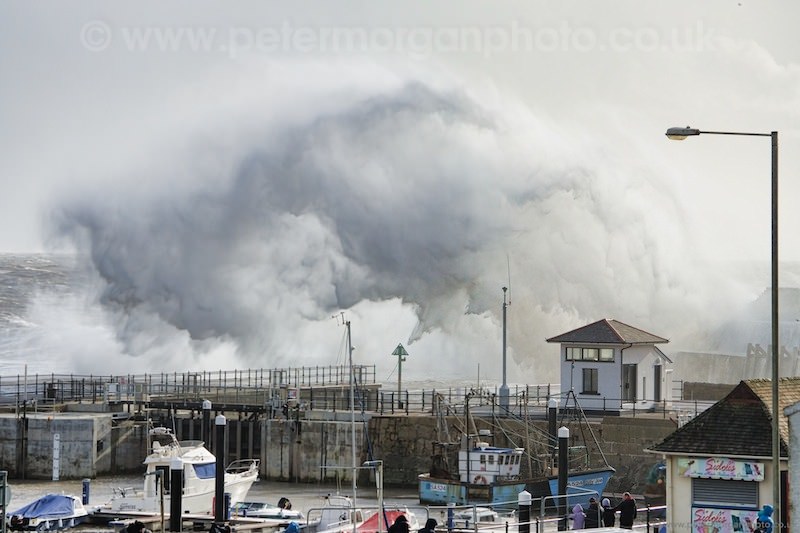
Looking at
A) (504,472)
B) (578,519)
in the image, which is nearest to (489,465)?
(504,472)

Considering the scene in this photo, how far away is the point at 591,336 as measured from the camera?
4572 centimetres

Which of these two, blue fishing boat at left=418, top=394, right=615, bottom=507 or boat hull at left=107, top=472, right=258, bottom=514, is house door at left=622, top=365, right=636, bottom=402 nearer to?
blue fishing boat at left=418, top=394, right=615, bottom=507

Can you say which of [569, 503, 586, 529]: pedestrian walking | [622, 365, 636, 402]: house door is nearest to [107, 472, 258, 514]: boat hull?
[569, 503, 586, 529]: pedestrian walking

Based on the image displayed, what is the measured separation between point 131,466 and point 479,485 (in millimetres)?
15516

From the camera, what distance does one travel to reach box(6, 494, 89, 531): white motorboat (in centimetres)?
3288

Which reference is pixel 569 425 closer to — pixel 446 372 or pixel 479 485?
pixel 479 485

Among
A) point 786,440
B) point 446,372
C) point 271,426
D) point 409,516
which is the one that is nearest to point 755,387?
point 786,440

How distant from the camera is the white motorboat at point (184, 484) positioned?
3584cm

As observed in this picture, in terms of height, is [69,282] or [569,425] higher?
[69,282]

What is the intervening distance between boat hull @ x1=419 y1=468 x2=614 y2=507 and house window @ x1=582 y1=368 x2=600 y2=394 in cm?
662

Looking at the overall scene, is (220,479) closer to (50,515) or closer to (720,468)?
(50,515)

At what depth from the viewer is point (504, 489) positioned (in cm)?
3794

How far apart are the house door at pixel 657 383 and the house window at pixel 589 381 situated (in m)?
2.44

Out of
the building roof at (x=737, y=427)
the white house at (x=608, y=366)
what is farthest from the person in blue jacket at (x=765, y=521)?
the white house at (x=608, y=366)
